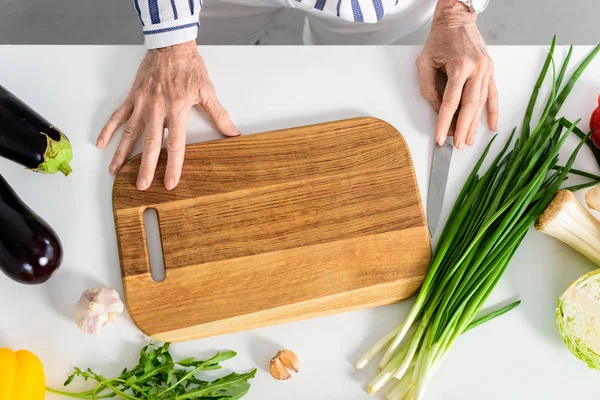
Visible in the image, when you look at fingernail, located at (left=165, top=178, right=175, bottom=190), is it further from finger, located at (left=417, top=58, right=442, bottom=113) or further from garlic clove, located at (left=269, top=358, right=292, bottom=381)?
finger, located at (left=417, top=58, right=442, bottom=113)

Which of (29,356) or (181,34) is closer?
(29,356)

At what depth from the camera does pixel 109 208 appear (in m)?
1.00

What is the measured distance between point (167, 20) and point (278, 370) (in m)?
0.66

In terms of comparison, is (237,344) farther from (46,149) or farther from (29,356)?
(46,149)

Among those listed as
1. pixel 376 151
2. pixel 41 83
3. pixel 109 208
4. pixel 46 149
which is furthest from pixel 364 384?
pixel 41 83

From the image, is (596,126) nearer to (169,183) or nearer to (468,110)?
(468,110)

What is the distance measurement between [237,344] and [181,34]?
0.58 meters

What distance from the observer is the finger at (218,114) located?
103cm

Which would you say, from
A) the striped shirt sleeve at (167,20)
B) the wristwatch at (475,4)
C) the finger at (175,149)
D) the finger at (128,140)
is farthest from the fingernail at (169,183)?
the wristwatch at (475,4)

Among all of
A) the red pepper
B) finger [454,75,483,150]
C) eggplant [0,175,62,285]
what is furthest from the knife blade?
eggplant [0,175,62,285]

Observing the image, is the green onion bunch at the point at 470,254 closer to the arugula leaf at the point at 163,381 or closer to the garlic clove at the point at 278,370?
the garlic clove at the point at 278,370

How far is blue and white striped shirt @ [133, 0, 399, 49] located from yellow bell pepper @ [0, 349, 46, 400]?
58cm

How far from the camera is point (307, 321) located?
1.00 meters

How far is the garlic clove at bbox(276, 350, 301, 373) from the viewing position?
960 millimetres
